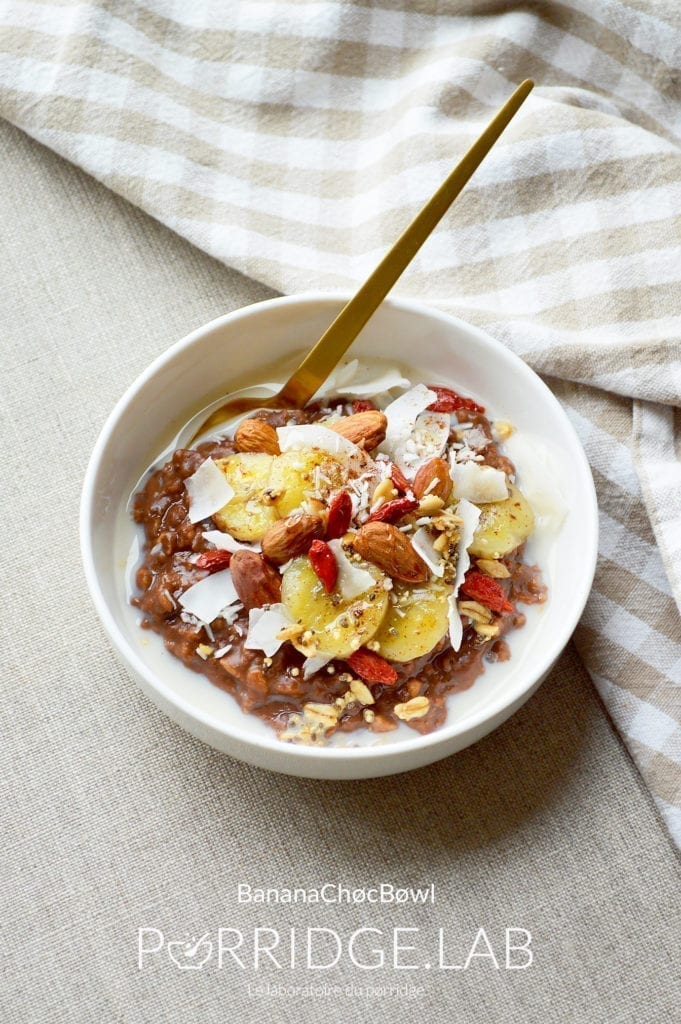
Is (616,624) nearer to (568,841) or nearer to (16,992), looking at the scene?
(568,841)

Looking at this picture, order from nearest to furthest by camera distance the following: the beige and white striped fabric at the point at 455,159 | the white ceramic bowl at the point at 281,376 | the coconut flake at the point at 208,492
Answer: the white ceramic bowl at the point at 281,376 → the coconut flake at the point at 208,492 → the beige and white striped fabric at the point at 455,159

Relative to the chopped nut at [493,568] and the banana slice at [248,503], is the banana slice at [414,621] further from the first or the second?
the banana slice at [248,503]

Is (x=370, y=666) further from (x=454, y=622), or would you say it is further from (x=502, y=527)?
(x=502, y=527)

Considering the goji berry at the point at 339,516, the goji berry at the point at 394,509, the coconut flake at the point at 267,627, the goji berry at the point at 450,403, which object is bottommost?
the coconut flake at the point at 267,627

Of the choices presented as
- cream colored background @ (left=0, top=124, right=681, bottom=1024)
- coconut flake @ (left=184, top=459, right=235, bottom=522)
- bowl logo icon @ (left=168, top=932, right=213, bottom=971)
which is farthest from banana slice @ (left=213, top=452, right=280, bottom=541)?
bowl logo icon @ (left=168, top=932, right=213, bottom=971)

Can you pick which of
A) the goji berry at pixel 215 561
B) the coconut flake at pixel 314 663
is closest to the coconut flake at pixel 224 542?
the goji berry at pixel 215 561

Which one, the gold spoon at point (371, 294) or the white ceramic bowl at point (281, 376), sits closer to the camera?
the white ceramic bowl at point (281, 376)
